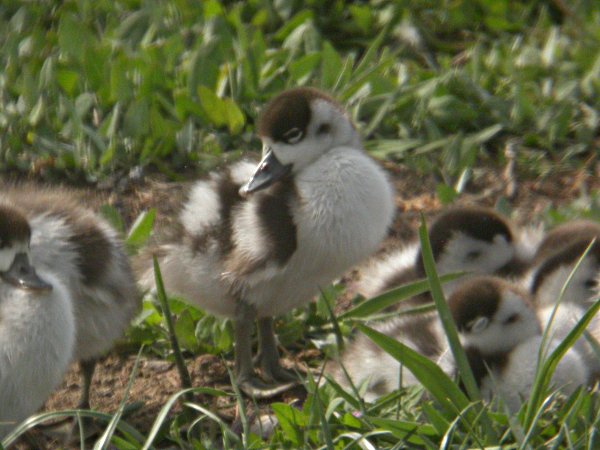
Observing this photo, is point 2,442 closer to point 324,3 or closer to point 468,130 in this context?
point 468,130

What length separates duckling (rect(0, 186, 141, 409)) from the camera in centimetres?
394

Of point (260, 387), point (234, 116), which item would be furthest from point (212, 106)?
point (260, 387)

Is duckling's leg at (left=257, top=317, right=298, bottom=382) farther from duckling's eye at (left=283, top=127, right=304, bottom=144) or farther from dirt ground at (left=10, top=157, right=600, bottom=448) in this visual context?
duckling's eye at (left=283, top=127, right=304, bottom=144)

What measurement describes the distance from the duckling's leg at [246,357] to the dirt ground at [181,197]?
5cm

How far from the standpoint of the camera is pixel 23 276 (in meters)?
3.65

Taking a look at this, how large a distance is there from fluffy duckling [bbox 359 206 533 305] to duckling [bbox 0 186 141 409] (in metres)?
1.02


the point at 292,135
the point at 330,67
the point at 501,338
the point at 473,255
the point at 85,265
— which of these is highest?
the point at 292,135

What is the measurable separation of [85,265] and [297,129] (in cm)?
88

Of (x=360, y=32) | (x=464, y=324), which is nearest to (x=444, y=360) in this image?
(x=464, y=324)

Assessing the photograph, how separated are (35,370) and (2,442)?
290 millimetres

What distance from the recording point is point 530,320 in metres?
3.99

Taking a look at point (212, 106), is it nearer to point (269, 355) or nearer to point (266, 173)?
point (266, 173)

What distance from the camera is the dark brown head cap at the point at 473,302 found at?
12.9ft

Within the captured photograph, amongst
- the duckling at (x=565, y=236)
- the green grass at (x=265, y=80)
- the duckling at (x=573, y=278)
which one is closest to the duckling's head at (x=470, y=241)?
the duckling at (x=565, y=236)
